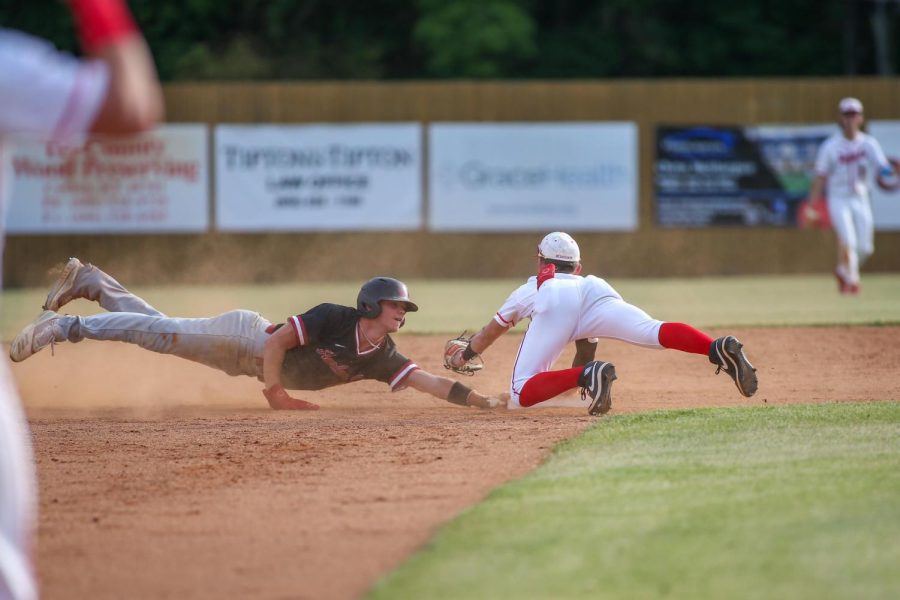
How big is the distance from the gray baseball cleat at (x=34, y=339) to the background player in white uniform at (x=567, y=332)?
274cm

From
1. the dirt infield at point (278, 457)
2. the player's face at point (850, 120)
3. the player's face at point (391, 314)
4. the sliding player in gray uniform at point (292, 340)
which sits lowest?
the dirt infield at point (278, 457)

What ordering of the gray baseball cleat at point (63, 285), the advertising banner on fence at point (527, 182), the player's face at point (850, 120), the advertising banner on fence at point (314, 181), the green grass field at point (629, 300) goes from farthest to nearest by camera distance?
the advertising banner on fence at point (527, 182) < the advertising banner on fence at point (314, 181) < the player's face at point (850, 120) < the green grass field at point (629, 300) < the gray baseball cleat at point (63, 285)

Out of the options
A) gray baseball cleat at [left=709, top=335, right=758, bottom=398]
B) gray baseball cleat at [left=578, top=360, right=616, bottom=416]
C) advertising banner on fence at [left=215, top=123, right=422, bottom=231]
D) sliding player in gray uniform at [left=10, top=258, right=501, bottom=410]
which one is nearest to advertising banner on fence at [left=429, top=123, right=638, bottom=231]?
advertising banner on fence at [left=215, top=123, right=422, bottom=231]

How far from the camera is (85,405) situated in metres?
9.05

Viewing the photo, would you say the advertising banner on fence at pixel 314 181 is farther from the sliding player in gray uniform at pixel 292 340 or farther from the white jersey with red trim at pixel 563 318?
the white jersey with red trim at pixel 563 318

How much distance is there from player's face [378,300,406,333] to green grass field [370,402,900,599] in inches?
58.2

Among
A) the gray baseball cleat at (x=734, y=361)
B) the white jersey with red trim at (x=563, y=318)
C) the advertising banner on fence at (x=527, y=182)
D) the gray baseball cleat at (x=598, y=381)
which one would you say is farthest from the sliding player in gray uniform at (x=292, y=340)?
the advertising banner on fence at (x=527, y=182)

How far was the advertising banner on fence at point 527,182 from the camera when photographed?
69.2 ft

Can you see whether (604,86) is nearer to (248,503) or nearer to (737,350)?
(737,350)

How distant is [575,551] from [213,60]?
2586cm

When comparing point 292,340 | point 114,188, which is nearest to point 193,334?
point 292,340

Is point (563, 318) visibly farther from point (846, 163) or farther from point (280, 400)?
point (846, 163)

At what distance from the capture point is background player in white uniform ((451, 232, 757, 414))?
7688 mm

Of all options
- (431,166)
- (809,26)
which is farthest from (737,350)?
(809,26)
